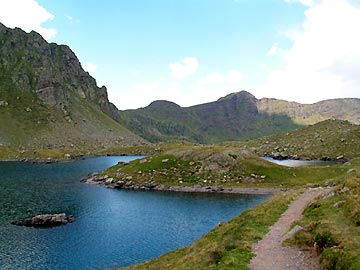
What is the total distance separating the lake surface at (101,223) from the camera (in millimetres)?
60031

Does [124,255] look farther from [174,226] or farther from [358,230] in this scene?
[358,230]

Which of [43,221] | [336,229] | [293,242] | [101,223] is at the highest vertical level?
[336,229]

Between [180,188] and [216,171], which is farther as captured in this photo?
[216,171]

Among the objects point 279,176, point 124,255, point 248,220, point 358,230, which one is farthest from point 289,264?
point 279,176

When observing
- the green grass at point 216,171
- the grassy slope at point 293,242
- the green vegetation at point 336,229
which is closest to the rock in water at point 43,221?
the grassy slope at point 293,242

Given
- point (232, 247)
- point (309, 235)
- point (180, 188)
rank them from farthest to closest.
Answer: point (180, 188)
point (232, 247)
point (309, 235)

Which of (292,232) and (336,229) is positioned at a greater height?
(336,229)

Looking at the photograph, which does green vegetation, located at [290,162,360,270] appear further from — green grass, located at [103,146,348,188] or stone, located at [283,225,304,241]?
green grass, located at [103,146,348,188]

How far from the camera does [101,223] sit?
8281 centimetres

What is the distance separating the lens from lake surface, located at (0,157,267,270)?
60031 millimetres

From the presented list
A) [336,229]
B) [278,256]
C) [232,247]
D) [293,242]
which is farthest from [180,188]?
[336,229]

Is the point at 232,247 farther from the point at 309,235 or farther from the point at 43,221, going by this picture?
the point at 43,221

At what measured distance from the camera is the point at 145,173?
140375 mm

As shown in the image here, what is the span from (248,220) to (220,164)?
3551 inches
